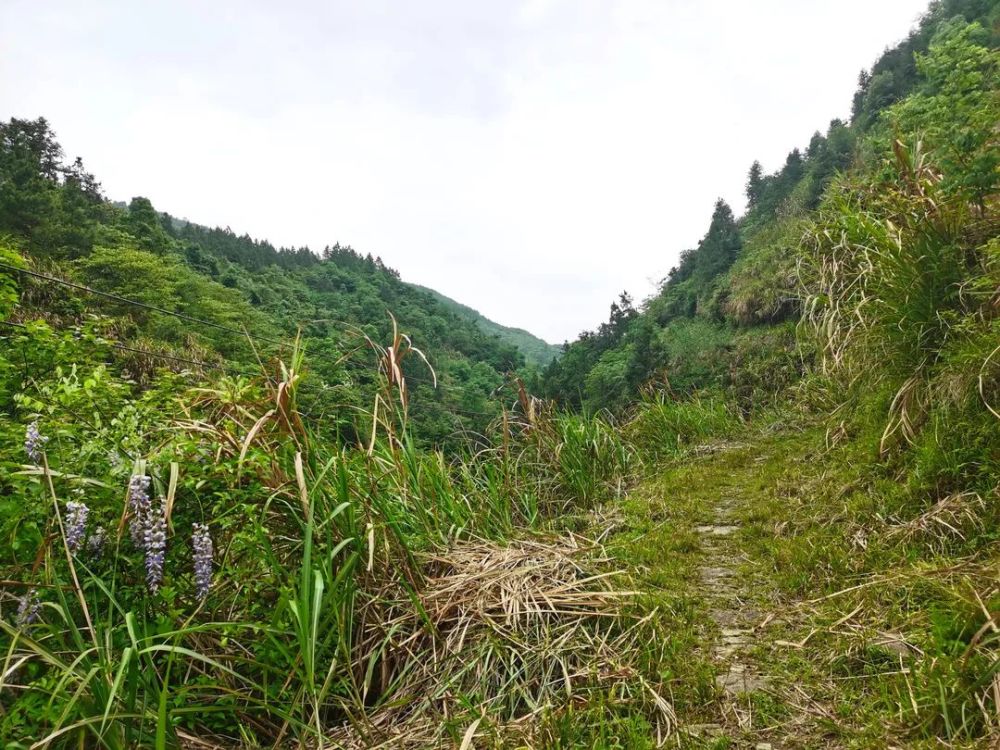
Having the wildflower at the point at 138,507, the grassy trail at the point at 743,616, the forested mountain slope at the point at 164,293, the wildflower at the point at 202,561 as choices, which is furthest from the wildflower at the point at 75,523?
the grassy trail at the point at 743,616

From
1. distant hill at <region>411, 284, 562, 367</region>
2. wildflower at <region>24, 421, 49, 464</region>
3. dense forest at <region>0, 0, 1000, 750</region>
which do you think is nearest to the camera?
dense forest at <region>0, 0, 1000, 750</region>

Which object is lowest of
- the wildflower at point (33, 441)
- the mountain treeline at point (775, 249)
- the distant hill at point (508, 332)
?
the wildflower at point (33, 441)

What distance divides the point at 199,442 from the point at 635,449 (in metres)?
4.94

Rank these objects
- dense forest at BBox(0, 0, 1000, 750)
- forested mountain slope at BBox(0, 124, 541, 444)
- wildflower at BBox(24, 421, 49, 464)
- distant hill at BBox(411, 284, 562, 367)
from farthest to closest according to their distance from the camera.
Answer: distant hill at BBox(411, 284, 562, 367)
forested mountain slope at BBox(0, 124, 541, 444)
wildflower at BBox(24, 421, 49, 464)
dense forest at BBox(0, 0, 1000, 750)

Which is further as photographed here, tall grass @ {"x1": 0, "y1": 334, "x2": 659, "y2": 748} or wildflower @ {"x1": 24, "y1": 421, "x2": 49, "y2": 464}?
wildflower @ {"x1": 24, "y1": 421, "x2": 49, "y2": 464}

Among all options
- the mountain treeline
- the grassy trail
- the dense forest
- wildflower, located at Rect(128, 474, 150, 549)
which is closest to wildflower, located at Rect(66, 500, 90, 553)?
the dense forest

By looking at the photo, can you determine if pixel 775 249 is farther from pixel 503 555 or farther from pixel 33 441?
pixel 33 441

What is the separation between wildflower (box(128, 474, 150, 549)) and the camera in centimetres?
171

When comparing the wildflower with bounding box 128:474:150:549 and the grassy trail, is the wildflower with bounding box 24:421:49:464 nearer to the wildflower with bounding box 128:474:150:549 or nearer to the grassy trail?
the wildflower with bounding box 128:474:150:549

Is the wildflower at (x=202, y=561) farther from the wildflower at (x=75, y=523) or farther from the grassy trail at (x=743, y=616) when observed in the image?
the grassy trail at (x=743, y=616)

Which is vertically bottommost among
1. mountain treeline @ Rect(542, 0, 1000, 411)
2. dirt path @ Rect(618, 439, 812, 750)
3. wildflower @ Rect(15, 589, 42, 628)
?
dirt path @ Rect(618, 439, 812, 750)

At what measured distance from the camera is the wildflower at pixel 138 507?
5.60 feet

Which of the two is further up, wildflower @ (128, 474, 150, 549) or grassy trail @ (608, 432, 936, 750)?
wildflower @ (128, 474, 150, 549)

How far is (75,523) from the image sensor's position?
1.65 meters
